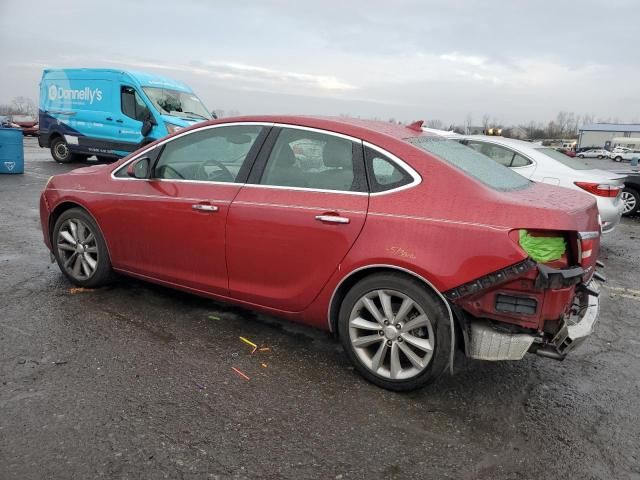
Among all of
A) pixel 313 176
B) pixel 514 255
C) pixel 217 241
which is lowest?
pixel 217 241

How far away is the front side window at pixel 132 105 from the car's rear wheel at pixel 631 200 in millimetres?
11092

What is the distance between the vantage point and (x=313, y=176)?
3461mm

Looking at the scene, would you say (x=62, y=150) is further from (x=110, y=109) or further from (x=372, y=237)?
(x=372, y=237)

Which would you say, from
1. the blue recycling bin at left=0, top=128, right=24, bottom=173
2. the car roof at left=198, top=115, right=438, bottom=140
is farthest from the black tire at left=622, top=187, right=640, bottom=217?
the blue recycling bin at left=0, top=128, right=24, bottom=173

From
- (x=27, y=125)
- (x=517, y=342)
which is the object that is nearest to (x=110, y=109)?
(x=517, y=342)

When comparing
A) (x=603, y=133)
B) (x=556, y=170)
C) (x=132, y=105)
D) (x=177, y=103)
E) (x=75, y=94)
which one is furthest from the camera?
(x=603, y=133)

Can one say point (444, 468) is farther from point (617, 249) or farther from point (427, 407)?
point (617, 249)

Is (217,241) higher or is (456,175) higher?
(456,175)

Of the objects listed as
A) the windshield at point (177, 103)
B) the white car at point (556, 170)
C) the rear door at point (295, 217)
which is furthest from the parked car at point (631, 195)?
the windshield at point (177, 103)

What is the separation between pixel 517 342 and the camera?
2.89 meters

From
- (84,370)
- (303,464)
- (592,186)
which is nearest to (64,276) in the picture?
(84,370)

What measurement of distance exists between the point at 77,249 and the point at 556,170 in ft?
20.6

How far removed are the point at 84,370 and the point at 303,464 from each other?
161cm

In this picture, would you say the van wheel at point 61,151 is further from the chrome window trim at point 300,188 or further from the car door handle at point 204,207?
the car door handle at point 204,207
